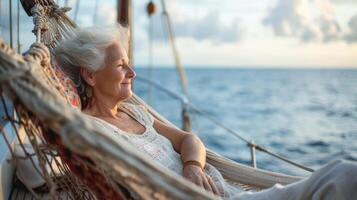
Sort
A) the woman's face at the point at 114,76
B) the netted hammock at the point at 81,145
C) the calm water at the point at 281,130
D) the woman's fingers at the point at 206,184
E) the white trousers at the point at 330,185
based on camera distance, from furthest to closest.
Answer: the calm water at the point at 281,130 → the woman's face at the point at 114,76 → the woman's fingers at the point at 206,184 → the white trousers at the point at 330,185 → the netted hammock at the point at 81,145

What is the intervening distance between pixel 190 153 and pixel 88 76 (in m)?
0.43

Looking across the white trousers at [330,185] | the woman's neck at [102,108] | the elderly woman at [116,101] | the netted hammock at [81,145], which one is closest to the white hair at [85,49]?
the elderly woman at [116,101]

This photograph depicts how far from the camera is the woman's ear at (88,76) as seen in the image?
184cm

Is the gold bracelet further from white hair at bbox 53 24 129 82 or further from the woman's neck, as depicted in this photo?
white hair at bbox 53 24 129 82

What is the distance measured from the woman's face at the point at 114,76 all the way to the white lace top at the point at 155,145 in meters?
0.11

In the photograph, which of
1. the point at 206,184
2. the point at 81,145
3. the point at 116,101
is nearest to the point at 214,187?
the point at 206,184

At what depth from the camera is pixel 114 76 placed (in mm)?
1824

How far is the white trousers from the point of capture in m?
1.24

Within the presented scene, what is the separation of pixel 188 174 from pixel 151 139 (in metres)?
0.18

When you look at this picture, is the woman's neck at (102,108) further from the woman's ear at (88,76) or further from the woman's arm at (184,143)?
the woman's arm at (184,143)

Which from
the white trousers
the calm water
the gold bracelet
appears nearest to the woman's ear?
the gold bracelet

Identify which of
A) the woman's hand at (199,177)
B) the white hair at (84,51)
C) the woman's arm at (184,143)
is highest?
the white hair at (84,51)

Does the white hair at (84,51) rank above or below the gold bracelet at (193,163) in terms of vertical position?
above

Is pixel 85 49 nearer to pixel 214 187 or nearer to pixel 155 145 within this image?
pixel 155 145
